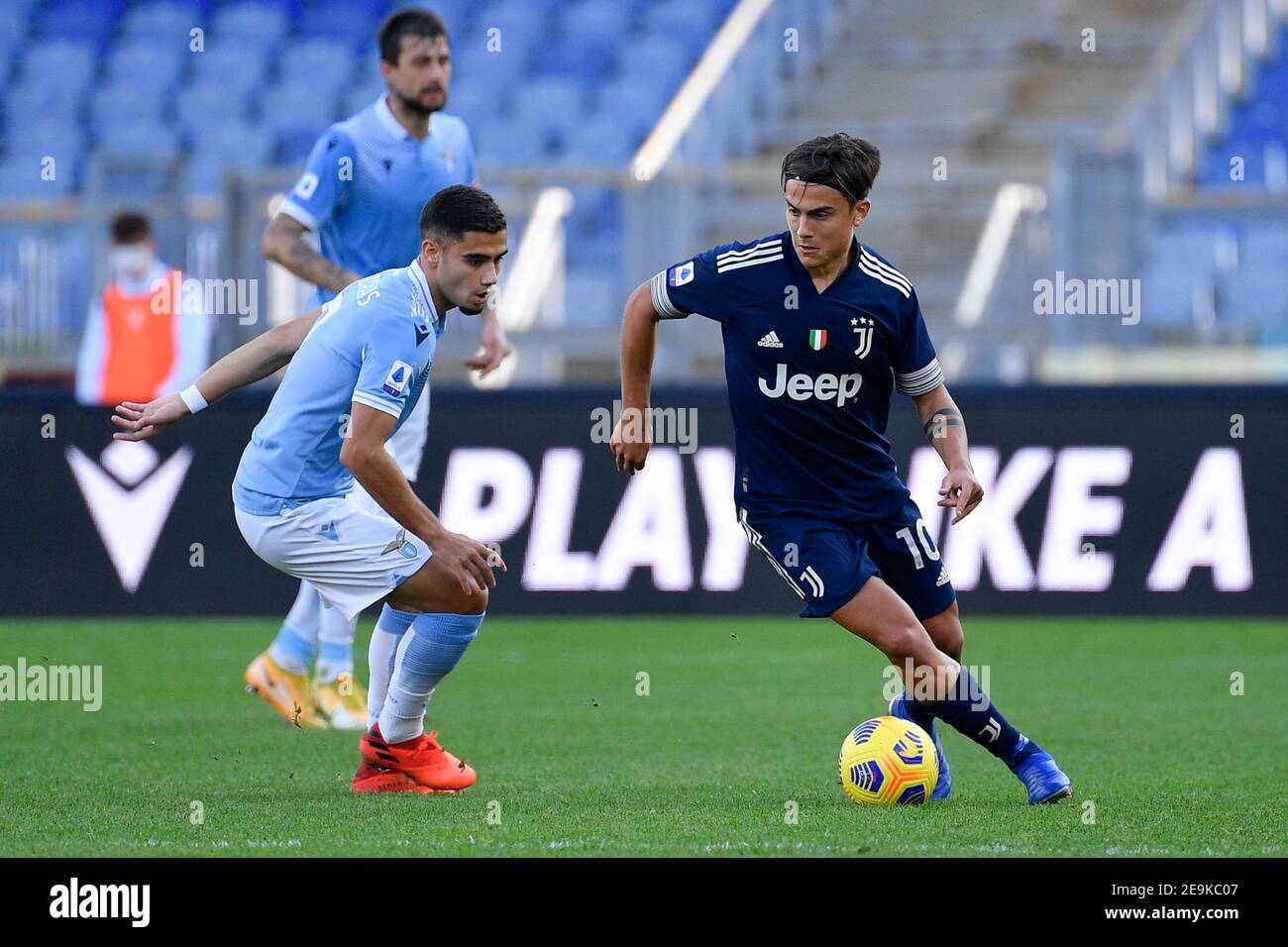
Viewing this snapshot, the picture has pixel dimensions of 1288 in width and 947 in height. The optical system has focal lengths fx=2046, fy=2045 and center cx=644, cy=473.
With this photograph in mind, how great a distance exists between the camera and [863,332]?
5.96m

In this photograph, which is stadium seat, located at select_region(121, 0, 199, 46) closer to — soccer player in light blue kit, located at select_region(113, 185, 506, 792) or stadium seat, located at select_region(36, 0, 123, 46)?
stadium seat, located at select_region(36, 0, 123, 46)

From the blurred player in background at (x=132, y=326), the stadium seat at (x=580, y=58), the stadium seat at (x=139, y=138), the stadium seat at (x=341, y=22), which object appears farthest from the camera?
the stadium seat at (x=341, y=22)

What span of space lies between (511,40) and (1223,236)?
8.16 m

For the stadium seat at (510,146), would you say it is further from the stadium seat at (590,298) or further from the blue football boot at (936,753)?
the blue football boot at (936,753)

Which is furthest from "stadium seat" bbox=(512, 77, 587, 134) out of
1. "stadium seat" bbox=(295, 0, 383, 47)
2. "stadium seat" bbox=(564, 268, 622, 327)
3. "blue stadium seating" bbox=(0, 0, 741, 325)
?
"stadium seat" bbox=(564, 268, 622, 327)

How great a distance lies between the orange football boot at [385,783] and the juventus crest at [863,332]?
1837 millimetres

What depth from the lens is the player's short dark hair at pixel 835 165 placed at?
18.9ft

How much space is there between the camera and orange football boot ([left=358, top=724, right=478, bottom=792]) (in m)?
6.15

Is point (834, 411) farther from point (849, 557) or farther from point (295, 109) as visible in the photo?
point (295, 109)

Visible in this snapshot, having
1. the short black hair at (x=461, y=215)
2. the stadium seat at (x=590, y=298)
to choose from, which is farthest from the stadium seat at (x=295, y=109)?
the short black hair at (x=461, y=215)

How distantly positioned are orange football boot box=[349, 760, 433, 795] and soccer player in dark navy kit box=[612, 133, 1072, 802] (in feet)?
3.78

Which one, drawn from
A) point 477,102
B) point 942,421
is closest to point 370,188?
point 942,421
